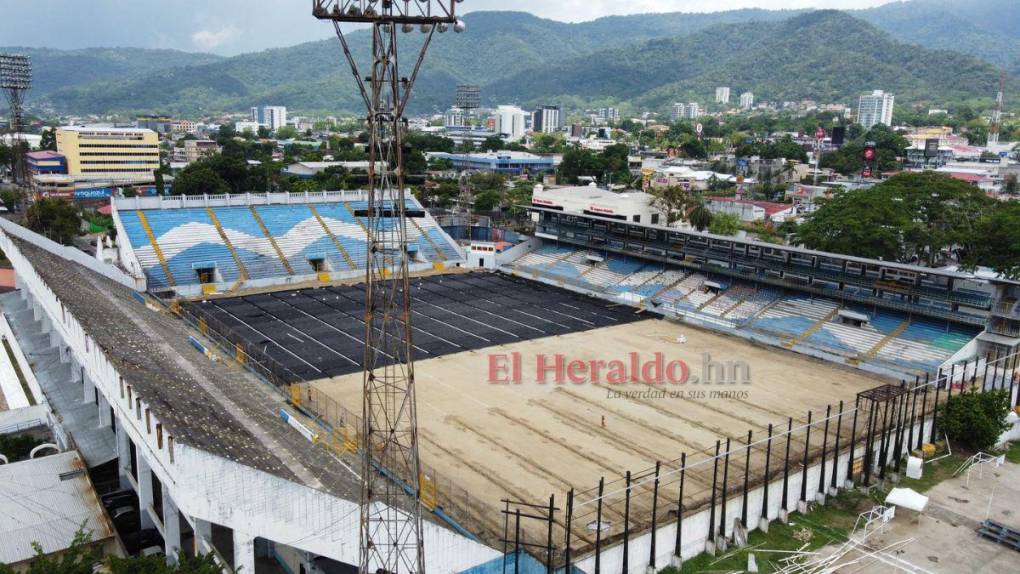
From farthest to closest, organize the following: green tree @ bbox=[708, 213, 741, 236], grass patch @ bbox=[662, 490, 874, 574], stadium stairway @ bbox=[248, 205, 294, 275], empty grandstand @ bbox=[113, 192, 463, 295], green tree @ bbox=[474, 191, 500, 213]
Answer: green tree @ bbox=[474, 191, 500, 213], green tree @ bbox=[708, 213, 741, 236], stadium stairway @ bbox=[248, 205, 294, 275], empty grandstand @ bbox=[113, 192, 463, 295], grass patch @ bbox=[662, 490, 874, 574]

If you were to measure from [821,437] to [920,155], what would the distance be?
4588 inches

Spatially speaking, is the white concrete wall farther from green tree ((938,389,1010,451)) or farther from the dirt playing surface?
green tree ((938,389,1010,451))

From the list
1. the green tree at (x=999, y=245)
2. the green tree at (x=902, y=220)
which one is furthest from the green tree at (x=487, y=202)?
the green tree at (x=999, y=245)

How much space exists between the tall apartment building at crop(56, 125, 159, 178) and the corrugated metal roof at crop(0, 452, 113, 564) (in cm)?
11054

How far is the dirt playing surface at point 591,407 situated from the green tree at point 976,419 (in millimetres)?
4142

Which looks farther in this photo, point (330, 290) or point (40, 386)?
point (330, 290)

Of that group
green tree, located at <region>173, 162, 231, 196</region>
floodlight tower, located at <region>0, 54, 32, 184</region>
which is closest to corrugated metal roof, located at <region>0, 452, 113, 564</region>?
floodlight tower, located at <region>0, 54, 32, 184</region>

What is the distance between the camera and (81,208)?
8519 cm

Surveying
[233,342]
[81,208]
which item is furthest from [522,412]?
[81,208]

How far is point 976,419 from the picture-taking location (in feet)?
90.2

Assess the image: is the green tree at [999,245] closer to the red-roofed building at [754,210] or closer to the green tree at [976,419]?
the green tree at [976,419]

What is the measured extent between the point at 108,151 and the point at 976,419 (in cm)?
12756

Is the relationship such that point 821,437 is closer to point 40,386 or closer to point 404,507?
point 404,507

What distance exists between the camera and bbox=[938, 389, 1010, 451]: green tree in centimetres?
2750
